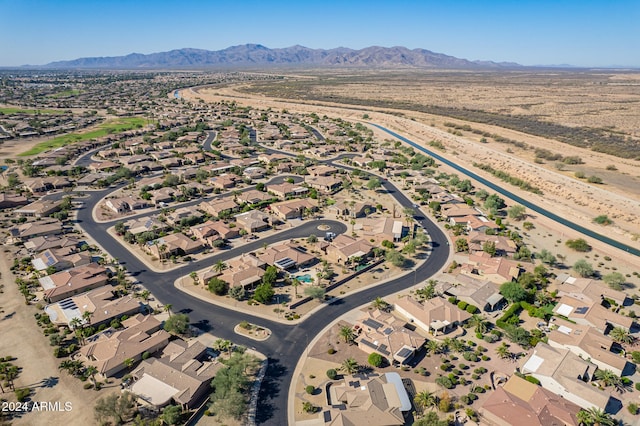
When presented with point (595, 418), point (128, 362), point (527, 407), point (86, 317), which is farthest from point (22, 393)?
point (595, 418)

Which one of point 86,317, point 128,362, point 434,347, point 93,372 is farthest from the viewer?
point 86,317

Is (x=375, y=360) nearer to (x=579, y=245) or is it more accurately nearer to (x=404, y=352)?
(x=404, y=352)

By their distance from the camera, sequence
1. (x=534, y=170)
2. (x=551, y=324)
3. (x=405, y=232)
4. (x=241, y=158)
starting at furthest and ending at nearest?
(x=241, y=158) < (x=534, y=170) < (x=405, y=232) < (x=551, y=324)

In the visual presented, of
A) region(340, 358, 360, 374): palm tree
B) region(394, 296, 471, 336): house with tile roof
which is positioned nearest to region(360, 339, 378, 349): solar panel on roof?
region(340, 358, 360, 374): palm tree

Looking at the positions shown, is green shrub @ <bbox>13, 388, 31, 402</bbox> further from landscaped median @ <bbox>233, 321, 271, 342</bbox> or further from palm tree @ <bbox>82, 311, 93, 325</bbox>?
landscaped median @ <bbox>233, 321, 271, 342</bbox>

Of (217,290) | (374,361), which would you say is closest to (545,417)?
(374,361)

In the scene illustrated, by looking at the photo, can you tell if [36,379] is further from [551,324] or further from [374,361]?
[551,324]

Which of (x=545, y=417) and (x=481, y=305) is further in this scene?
(x=481, y=305)
